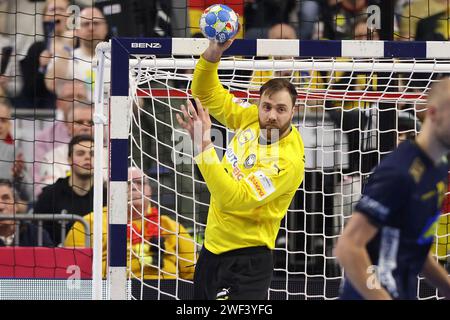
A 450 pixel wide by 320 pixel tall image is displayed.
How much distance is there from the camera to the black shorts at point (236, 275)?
18.5 feet

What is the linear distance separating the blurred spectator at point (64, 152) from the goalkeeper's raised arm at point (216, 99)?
2.68 metres

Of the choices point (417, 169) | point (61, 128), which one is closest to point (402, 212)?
point (417, 169)

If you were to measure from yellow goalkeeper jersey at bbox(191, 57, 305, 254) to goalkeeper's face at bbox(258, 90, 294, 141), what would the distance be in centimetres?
6

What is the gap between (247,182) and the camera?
5469mm

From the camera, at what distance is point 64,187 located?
325 inches

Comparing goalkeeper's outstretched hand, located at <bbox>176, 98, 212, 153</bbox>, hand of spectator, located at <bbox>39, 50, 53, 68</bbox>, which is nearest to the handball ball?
goalkeeper's outstretched hand, located at <bbox>176, 98, 212, 153</bbox>

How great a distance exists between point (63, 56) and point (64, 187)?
149 centimetres

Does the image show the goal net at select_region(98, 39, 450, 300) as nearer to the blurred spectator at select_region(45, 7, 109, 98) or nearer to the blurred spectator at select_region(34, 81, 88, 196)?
the blurred spectator at select_region(34, 81, 88, 196)

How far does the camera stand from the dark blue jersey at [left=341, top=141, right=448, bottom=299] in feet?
12.6

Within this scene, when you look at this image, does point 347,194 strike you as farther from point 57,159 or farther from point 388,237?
point 388,237

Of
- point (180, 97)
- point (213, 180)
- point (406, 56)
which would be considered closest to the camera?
point (213, 180)

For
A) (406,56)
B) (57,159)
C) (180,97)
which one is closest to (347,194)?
(180,97)

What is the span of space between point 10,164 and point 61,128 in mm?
562

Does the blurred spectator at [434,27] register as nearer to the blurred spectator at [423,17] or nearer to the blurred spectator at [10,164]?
the blurred spectator at [423,17]
